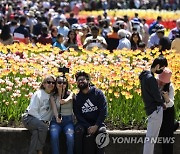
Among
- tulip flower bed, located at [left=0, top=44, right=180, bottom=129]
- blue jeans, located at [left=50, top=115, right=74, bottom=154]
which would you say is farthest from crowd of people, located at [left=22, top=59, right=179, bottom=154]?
tulip flower bed, located at [left=0, top=44, right=180, bottom=129]

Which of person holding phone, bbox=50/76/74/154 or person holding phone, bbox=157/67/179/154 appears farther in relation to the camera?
person holding phone, bbox=50/76/74/154

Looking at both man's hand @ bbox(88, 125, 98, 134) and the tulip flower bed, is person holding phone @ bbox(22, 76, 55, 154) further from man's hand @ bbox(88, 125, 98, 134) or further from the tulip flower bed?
the tulip flower bed

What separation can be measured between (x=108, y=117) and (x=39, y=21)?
11517 millimetres

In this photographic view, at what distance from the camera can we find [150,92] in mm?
10875

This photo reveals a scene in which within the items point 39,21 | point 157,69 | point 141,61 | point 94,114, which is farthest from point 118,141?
point 39,21

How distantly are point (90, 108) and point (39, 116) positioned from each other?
2.83 feet

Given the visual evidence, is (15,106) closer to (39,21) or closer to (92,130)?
(92,130)

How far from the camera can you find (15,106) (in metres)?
12.5

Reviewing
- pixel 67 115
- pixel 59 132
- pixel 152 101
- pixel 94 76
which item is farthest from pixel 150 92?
pixel 94 76
